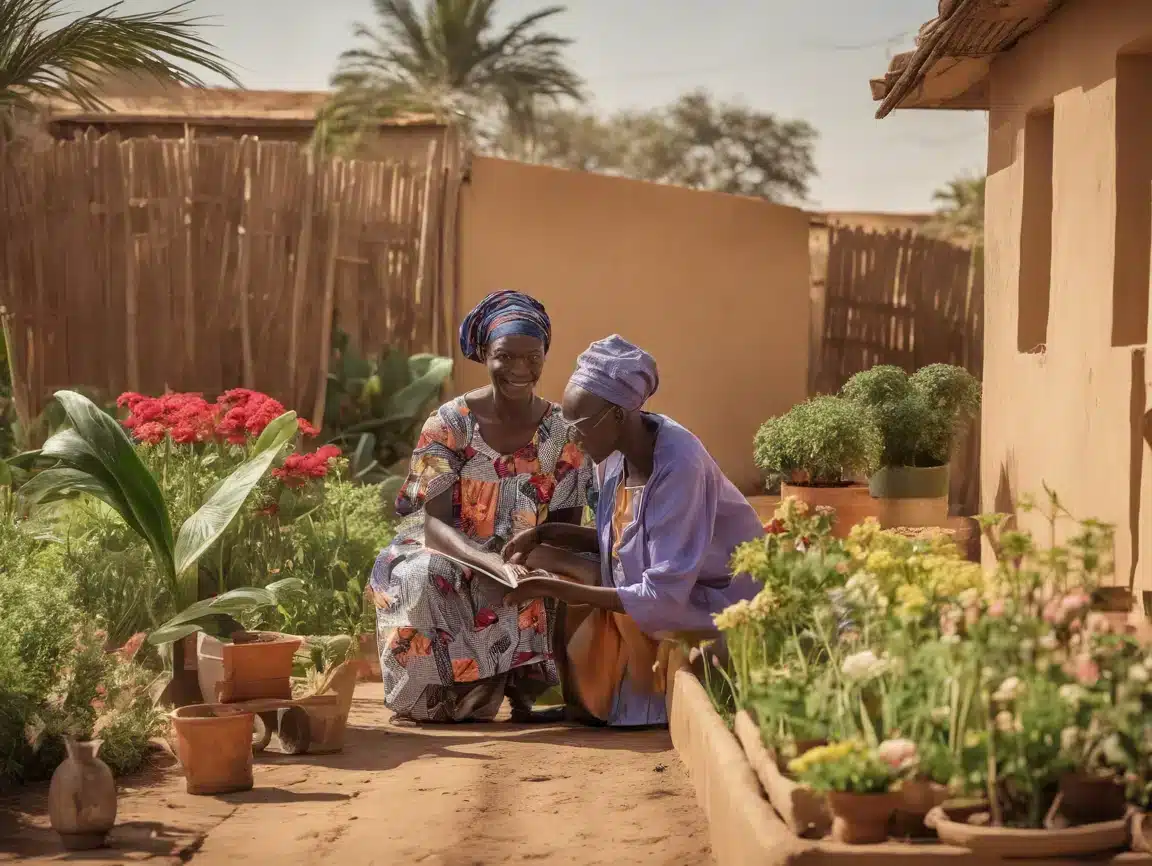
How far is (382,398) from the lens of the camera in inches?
413

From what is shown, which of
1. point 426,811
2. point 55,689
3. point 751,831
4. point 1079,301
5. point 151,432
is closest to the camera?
point 751,831

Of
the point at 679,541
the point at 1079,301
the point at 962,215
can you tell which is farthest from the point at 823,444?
the point at 962,215

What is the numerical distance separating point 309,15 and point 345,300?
104ft

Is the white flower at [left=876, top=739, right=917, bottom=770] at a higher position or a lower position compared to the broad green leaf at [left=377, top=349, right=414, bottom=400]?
lower

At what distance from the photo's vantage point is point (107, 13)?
9.38 m

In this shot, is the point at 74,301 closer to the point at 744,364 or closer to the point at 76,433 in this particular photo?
the point at 76,433

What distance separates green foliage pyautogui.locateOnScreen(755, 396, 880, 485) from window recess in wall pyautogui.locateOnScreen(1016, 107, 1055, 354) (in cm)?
220

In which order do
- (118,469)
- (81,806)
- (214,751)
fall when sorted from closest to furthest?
(81,806)
(214,751)
(118,469)

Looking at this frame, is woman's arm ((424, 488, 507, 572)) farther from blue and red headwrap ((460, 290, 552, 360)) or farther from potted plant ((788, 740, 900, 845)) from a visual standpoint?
potted plant ((788, 740, 900, 845))

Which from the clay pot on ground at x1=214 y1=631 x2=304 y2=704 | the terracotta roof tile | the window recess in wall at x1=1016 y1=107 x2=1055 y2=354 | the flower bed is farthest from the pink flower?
the window recess in wall at x1=1016 y1=107 x2=1055 y2=354

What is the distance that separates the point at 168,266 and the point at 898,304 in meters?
6.90

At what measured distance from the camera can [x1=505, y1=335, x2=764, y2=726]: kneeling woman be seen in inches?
213

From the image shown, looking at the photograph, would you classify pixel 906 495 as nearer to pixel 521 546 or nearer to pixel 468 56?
pixel 521 546

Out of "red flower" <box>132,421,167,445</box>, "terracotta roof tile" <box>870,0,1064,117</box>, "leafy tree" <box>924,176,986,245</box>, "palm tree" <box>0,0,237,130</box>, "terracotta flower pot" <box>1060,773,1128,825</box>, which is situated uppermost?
"leafy tree" <box>924,176,986,245</box>
